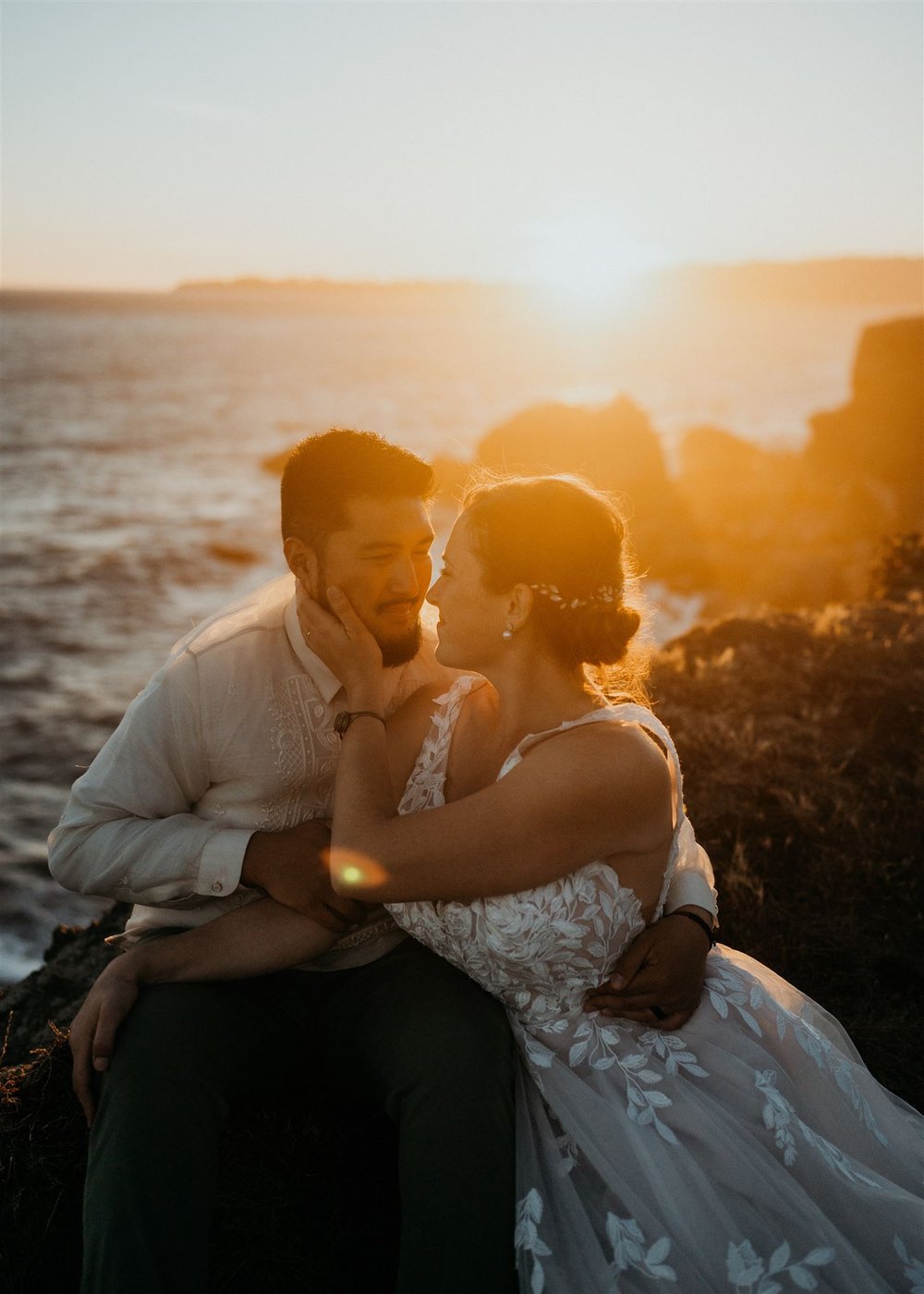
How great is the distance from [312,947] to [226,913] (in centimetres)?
34

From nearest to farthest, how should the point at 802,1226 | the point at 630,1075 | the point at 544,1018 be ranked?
the point at 802,1226 < the point at 630,1075 < the point at 544,1018

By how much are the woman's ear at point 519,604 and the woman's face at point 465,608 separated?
0.03m

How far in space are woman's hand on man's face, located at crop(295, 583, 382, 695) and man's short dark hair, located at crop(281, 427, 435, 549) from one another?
419 mm

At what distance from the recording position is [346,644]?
3.54 meters

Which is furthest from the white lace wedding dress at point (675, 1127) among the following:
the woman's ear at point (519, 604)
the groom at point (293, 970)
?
the woman's ear at point (519, 604)

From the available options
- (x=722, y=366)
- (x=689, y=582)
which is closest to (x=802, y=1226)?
(x=689, y=582)

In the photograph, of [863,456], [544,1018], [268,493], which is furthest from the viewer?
[268,493]

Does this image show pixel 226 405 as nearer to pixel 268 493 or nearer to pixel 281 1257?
pixel 268 493

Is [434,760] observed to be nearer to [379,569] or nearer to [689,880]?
[379,569]

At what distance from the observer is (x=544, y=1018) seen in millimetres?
3277

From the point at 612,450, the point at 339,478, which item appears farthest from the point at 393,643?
the point at 612,450

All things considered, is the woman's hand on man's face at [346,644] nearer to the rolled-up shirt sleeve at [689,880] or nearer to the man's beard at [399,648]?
the man's beard at [399,648]

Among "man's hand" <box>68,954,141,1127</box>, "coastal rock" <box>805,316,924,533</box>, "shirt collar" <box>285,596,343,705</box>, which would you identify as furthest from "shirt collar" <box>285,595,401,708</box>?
"coastal rock" <box>805,316,924,533</box>

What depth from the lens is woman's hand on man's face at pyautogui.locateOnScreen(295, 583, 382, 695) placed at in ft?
11.5
